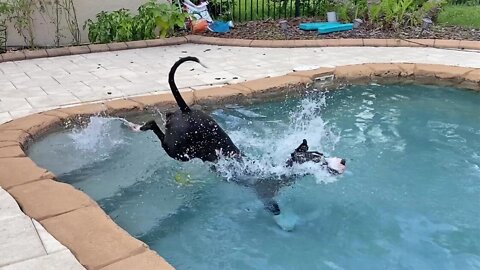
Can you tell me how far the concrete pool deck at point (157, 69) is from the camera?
5.33 metres

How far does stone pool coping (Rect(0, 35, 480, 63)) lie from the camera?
730 centimetres

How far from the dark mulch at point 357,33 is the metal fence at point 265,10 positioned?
29.3 inches

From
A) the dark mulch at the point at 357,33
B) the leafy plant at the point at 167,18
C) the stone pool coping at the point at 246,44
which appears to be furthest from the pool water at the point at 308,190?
the leafy plant at the point at 167,18

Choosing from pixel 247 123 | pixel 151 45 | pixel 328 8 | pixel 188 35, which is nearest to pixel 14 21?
pixel 151 45

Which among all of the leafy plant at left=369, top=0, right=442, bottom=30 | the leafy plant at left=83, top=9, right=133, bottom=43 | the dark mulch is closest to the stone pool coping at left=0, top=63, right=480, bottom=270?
the dark mulch

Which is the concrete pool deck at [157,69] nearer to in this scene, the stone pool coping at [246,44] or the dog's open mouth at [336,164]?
the stone pool coping at [246,44]

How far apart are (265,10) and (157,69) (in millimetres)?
4457

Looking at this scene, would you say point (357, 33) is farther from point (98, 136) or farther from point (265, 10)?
point (98, 136)

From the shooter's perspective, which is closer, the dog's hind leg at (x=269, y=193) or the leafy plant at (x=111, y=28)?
the dog's hind leg at (x=269, y=193)

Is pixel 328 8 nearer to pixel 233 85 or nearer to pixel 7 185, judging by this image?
pixel 233 85

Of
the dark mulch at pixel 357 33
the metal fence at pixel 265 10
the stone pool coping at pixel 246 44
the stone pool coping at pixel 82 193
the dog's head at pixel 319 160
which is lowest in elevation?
the stone pool coping at pixel 82 193

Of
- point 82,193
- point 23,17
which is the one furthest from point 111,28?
point 82,193

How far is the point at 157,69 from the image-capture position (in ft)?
21.1

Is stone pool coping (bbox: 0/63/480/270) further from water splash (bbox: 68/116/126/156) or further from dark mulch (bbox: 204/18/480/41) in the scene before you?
dark mulch (bbox: 204/18/480/41)
